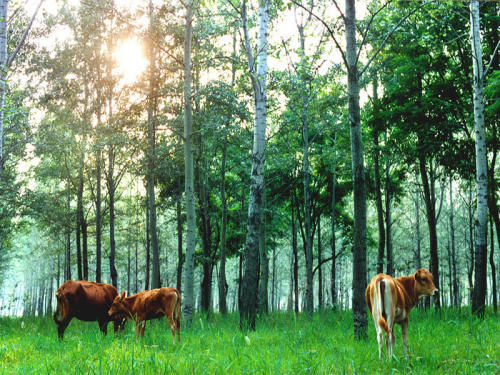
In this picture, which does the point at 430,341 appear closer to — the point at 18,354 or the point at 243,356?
the point at 243,356

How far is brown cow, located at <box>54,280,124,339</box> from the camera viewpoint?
359 inches

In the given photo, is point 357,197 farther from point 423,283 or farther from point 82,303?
point 82,303

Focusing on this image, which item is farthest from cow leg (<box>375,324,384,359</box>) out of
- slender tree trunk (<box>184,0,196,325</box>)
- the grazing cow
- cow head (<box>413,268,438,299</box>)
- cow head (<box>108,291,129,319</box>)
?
Result: slender tree trunk (<box>184,0,196,325</box>)

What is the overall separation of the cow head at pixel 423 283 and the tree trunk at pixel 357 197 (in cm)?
120

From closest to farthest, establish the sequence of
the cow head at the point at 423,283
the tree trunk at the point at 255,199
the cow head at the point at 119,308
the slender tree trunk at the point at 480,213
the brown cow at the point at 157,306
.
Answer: the cow head at the point at 423,283, the brown cow at the point at 157,306, the cow head at the point at 119,308, the tree trunk at the point at 255,199, the slender tree trunk at the point at 480,213

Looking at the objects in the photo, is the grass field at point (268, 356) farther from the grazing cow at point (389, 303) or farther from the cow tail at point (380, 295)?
the cow tail at point (380, 295)

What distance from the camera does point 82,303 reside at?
30.5 feet

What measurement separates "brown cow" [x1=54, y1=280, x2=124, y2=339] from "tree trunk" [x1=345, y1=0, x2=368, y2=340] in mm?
5063

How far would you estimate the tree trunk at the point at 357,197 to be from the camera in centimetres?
754

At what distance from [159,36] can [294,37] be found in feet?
21.1

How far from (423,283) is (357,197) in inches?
80.5

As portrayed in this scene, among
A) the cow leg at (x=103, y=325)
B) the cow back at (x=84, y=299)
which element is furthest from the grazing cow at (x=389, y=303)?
the cow leg at (x=103, y=325)

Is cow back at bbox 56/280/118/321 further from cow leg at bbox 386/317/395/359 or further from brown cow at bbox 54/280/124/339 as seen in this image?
cow leg at bbox 386/317/395/359

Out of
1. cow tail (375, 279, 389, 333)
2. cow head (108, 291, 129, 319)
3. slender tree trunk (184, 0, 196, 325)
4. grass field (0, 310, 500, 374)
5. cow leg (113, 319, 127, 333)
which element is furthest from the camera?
slender tree trunk (184, 0, 196, 325)
